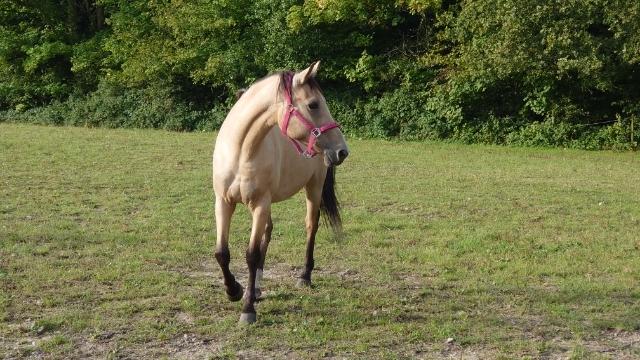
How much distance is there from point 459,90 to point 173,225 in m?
16.1

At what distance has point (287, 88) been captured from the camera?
508 centimetres

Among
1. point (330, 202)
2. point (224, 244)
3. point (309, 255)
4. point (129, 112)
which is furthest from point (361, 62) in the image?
point (224, 244)

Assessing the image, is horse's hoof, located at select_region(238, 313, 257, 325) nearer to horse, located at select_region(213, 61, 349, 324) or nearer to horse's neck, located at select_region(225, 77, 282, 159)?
horse, located at select_region(213, 61, 349, 324)

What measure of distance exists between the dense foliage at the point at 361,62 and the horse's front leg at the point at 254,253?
15.7 metres

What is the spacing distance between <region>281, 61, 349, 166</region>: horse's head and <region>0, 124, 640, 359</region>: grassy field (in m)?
1.30

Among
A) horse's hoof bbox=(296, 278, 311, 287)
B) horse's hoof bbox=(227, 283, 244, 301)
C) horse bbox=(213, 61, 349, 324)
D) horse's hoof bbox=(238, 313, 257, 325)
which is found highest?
horse bbox=(213, 61, 349, 324)

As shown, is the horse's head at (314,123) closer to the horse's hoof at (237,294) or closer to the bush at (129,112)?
the horse's hoof at (237,294)

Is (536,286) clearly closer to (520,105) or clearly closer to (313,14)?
(520,105)

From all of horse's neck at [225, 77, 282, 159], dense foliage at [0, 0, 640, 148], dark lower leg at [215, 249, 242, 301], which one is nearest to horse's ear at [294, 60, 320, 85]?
horse's neck at [225, 77, 282, 159]

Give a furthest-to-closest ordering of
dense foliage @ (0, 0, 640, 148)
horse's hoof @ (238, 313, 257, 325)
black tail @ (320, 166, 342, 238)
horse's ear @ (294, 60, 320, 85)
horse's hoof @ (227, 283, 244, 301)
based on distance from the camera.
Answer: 1. dense foliage @ (0, 0, 640, 148)
2. black tail @ (320, 166, 342, 238)
3. horse's hoof @ (227, 283, 244, 301)
4. horse's hoof @ (238, 313, 257, 325)
5. horse's ear @ (294, 60, 320, 85)

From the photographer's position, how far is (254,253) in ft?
18.1

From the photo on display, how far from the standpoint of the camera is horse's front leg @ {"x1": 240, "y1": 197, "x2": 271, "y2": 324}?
5.23 m

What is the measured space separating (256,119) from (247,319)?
1.50m

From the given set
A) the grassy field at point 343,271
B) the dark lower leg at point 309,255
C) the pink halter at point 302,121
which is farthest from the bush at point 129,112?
the pink halter at point 302,121
